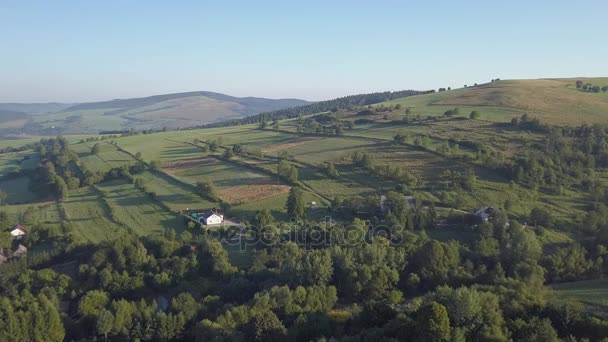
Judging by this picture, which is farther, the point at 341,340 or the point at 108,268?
the point at 108,268

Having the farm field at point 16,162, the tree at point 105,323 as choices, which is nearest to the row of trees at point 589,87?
the tree at point 105,323

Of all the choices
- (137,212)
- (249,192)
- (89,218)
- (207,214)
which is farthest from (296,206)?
(89,218)

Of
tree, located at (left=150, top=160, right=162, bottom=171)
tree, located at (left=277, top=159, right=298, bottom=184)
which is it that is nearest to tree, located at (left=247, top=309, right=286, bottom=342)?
tree, located at (left=277, top=159, right=298, bottom=184)

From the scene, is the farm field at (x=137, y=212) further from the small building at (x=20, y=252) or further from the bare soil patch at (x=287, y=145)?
the bare soil patch at (x=287, y=145)

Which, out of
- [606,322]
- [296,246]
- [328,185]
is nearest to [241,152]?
[328,185]

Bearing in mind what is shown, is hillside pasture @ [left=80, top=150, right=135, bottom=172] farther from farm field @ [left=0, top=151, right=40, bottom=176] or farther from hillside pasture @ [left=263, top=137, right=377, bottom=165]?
hillside pasture @ [left=263, top=137, right=377, bottom=165]

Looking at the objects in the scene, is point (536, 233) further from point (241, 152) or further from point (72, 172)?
point (72, 172)
